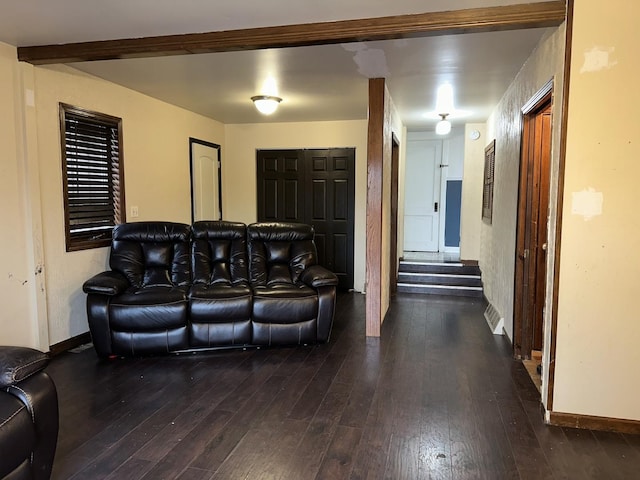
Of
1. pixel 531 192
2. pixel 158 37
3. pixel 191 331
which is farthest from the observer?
pixel 191 331

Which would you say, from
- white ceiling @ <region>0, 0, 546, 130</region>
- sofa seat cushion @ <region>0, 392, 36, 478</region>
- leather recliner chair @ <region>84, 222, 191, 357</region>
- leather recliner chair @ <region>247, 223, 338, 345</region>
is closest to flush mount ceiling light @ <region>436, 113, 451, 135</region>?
white ceiling @ <region>0, 0, 546, 130</region>

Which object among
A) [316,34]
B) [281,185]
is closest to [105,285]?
[316,34]

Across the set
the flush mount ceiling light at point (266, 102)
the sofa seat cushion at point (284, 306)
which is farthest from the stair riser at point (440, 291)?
the flush mount ceiling light at point (266, 102)

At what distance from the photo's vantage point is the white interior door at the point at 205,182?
5.54 metres

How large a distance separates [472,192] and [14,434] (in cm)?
590

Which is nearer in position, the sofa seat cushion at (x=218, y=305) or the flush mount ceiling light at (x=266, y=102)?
the sofa seat cushion at (x=218, y=305)

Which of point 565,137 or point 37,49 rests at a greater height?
point 37,49

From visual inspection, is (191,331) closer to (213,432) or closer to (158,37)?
(213,432)

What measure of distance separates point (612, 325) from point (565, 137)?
3.46 feet

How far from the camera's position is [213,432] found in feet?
7.80

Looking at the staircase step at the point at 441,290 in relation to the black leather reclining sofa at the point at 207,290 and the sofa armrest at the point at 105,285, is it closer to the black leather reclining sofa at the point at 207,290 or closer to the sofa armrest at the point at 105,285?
the black leather reclining sofa at the point at 207,290

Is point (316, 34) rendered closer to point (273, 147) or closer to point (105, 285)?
point (105, 285)

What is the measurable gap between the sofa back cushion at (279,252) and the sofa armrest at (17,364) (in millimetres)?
2343

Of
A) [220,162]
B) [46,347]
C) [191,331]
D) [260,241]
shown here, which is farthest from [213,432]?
[220,162]
